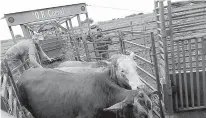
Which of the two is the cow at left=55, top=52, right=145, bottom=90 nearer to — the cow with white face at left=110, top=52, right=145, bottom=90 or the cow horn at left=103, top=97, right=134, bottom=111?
the cow with white face at left=110, top=52, right=145, bottom=90

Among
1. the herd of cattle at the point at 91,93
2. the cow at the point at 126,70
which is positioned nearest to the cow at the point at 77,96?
the herd of cattle at the point at 91,93

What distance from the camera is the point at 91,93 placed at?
3.35 metres

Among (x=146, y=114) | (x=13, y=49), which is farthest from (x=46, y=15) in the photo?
(x=146, y=114)

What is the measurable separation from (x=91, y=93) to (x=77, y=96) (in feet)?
1.01

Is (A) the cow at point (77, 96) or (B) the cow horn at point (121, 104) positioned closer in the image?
(B) the cow horn at point (121, 104)

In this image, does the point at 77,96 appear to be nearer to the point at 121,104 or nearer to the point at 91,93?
the point at 91,93

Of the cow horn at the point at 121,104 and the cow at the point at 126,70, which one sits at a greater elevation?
the cow at the point at 126,70

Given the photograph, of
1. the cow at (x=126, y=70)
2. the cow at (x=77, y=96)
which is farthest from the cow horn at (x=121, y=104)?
the cow at (x=126, y=70)

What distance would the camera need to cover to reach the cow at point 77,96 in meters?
3.08

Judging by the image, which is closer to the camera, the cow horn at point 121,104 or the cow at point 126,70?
the cow horn at point 121,104

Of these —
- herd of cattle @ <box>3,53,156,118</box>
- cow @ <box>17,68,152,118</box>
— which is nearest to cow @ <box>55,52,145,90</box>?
herd of cattle @ <box>3,53,156,118</box>

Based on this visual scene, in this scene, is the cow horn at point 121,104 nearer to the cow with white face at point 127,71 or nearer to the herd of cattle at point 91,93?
the herd of cattle at point 91,93

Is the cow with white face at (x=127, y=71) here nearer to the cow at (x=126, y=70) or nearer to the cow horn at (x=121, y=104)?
the cow at (x=126, y=70)

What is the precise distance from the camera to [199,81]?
12.4 feet
